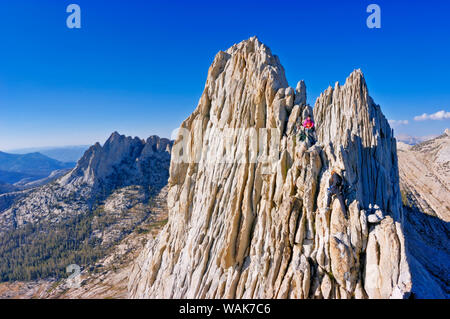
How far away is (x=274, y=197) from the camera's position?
31781 mm

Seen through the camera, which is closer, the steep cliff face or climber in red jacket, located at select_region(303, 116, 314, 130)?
the steep cliff face

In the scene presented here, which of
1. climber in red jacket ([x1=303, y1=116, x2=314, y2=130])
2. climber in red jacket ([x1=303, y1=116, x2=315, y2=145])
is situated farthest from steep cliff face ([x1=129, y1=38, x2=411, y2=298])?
climber in red jacket ([x1=303, y1=116, x2=314, y2=130])

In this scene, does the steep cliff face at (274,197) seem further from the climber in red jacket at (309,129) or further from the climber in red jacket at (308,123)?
the climber in red jacket at (308,123)

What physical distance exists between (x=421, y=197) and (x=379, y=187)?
89202mm

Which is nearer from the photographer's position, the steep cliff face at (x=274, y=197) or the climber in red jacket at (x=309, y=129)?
the steep cliff face at (x=274, y=197)

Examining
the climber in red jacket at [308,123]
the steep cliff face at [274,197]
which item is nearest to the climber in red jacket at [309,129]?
the climber in red jacket at [308,123]

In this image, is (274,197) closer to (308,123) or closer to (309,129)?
(308,123)

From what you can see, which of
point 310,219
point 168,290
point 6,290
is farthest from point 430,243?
point 6,290

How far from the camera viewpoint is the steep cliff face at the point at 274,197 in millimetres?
23766

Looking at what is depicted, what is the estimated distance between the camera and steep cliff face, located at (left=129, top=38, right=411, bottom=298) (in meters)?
23.8

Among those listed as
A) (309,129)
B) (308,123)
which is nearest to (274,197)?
(308,123)

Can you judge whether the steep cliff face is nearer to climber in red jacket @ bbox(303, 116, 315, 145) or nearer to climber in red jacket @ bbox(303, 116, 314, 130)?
climber in red jacket @ bbox(303, 116, 315, 145)

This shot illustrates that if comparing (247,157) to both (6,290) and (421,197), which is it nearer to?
(421,197)

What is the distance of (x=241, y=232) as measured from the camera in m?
33.3
